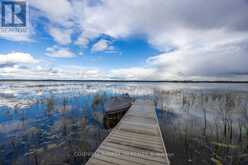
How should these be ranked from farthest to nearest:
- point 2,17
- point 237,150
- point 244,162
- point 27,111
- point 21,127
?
point 27,111 < point 2,17 < point 21,127 < point 237,150 < point 244,162

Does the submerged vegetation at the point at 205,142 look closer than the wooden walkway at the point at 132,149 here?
No

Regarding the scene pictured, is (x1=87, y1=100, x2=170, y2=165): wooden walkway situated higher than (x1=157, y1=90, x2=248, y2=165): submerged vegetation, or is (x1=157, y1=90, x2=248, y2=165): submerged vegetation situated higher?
(x1=87, y1=100, x2=170, y2=165): wooden walkway

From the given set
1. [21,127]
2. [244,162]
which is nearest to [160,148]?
[244,162]

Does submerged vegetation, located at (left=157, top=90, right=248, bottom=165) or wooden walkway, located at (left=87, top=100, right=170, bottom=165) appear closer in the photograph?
wooden walkway, located at (left=87, top=100, right=170, bottom=165)

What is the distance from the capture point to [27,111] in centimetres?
1223

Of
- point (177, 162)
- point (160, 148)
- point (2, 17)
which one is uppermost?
point (2, 17)

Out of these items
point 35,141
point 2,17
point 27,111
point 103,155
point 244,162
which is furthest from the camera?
point 27,111

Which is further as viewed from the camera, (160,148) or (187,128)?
(187,128)

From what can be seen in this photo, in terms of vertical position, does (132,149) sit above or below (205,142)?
above

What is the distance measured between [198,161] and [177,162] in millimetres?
915

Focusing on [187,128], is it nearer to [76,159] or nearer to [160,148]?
[160,148]

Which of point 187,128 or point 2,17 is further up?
point 2,17

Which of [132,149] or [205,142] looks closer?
[132,149]

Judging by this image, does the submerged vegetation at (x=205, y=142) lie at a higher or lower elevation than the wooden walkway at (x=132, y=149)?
lower
